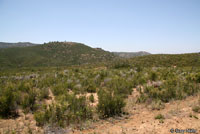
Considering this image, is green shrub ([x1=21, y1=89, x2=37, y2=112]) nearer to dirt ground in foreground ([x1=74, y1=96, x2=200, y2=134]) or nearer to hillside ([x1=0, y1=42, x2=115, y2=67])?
dirt ground in foreground ([x1=74, y1=96, x2=200, y2=134])

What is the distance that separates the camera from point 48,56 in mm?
76562

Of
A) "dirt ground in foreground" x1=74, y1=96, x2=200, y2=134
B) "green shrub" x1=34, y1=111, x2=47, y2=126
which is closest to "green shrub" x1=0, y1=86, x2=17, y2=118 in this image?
"green shrub" x1=34, y1=111, x2=47, y2=126

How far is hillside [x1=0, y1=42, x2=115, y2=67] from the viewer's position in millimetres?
63156

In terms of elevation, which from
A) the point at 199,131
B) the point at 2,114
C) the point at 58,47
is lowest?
the point at 2,114

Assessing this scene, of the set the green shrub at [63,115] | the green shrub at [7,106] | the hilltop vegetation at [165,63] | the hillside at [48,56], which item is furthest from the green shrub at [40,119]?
the hillside at [48,56]

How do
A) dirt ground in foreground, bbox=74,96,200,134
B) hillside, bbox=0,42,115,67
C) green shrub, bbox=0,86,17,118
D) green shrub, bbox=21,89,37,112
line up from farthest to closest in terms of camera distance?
hillside, bbox=0,42,115,67, green shrub, bbox=21,89,37,112, green shrub, bbox=0,86,17,118, dirt ground in foreground, bbox=74,96,200,134

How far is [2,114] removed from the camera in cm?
479

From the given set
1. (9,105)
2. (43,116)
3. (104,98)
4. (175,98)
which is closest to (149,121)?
(104,98)

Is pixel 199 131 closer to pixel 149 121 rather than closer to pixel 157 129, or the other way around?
pixel 157 129

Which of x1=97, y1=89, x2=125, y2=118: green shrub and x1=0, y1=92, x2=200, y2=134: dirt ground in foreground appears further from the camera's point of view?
x1=97, y1=89, x2=125, y2=118: green shrub

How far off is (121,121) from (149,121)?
0.89 metres

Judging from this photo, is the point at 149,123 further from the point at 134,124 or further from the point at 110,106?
the point at 110,106

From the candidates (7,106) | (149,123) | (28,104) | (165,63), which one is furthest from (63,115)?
(165,63)

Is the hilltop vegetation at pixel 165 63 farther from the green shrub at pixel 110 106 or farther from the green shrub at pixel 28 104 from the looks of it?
the green shrub at pixel 28 104
